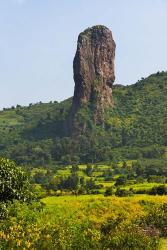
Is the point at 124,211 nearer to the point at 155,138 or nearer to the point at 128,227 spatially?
the point at 128,227

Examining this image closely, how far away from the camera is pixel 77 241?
38719 millimetres

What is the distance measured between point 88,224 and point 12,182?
1043 cm

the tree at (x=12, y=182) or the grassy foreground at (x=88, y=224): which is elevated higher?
the tree at (x=12, y=182)

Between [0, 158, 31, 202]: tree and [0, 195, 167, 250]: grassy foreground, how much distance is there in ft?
8.14

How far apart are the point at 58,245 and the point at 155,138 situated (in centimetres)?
16444

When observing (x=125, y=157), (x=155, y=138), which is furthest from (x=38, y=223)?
(x=155, y=138)

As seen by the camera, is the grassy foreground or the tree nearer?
the tree

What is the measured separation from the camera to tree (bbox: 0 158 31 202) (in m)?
37.7

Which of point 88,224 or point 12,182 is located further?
point 88,224

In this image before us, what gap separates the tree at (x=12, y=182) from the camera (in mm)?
37688

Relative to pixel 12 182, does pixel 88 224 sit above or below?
below

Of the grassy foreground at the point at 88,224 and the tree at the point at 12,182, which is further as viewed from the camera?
the grassy foreground at the point at 88,224

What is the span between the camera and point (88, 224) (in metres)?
46.0

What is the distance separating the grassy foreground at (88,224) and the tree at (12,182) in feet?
8.14
